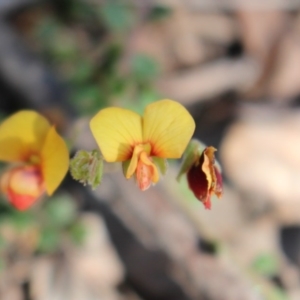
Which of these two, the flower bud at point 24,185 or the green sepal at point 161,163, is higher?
the green sepal at point 161,163

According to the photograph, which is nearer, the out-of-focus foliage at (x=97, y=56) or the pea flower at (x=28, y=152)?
the pea flower at (x=28, y=152)

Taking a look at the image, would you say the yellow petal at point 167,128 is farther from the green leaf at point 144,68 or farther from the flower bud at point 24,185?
the green leaf at point 144,68

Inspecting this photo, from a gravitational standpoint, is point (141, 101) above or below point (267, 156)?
above

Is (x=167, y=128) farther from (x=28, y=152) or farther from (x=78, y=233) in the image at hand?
(x=78, y=233)

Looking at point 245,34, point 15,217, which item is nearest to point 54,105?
point 15,217

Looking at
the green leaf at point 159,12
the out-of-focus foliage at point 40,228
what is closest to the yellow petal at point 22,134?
the out-of-focus foliage at point 40,228

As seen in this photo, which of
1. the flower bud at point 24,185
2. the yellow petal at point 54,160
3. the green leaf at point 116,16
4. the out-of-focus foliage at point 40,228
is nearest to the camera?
the yellow petal at point 54,160

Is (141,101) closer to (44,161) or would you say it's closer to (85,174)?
(44,161)
